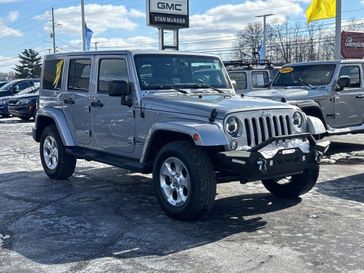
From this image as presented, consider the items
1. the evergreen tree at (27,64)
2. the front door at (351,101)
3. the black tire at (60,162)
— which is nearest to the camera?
the black tire at (60,162)

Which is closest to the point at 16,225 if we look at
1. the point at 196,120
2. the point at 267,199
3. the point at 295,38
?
the point at 196,120

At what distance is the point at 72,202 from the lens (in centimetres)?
694

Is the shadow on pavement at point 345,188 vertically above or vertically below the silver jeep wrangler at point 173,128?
below

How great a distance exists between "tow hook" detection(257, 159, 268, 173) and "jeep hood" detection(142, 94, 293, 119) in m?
0.63

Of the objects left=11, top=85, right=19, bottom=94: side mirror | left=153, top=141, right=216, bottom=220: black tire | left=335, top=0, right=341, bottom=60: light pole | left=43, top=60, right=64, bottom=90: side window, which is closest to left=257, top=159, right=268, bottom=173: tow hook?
left=153, top=141, right=216, bottom=220: black tire

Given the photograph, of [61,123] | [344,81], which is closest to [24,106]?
[61,123]

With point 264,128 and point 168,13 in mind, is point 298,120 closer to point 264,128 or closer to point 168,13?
point 264,128

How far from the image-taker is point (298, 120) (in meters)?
6.34

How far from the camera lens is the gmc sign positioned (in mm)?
20928

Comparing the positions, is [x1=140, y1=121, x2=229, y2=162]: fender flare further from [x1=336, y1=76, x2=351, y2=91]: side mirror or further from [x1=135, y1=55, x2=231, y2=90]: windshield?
[x1=336, y1=76, x2=351, y2=91]: side mirror

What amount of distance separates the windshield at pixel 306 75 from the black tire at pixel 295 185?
14.9 feet

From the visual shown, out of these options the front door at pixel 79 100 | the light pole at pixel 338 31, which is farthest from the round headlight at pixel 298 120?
the light pole at pixel 338 31

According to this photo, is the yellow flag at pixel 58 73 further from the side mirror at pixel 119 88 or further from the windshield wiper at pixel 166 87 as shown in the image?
the windshield wiper at pixel 166 87

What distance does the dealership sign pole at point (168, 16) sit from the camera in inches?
824
